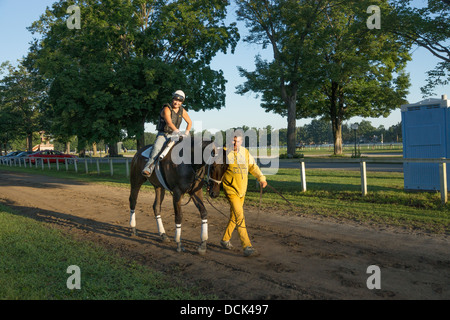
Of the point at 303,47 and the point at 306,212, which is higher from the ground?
the point at 303,47

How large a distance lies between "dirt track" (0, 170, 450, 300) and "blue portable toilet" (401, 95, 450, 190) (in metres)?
4.56

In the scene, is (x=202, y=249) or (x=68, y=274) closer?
(x=68, y=274)

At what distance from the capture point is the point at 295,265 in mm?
5547

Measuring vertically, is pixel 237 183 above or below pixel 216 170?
below

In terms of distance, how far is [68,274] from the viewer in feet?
16.9

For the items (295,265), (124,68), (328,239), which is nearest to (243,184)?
(295,265)

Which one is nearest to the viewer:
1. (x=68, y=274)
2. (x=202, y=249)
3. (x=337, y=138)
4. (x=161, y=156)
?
(x=68, y=274)

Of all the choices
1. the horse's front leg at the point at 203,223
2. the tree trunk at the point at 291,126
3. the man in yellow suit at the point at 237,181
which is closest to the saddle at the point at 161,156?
the horse's front leg at the point at 203,223

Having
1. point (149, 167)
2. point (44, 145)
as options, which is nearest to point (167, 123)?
point (149, 167)

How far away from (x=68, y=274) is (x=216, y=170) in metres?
2.81

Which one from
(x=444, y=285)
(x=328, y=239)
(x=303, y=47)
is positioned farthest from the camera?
(x=303, y=47)

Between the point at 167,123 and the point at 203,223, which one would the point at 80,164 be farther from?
the point at 203,223
